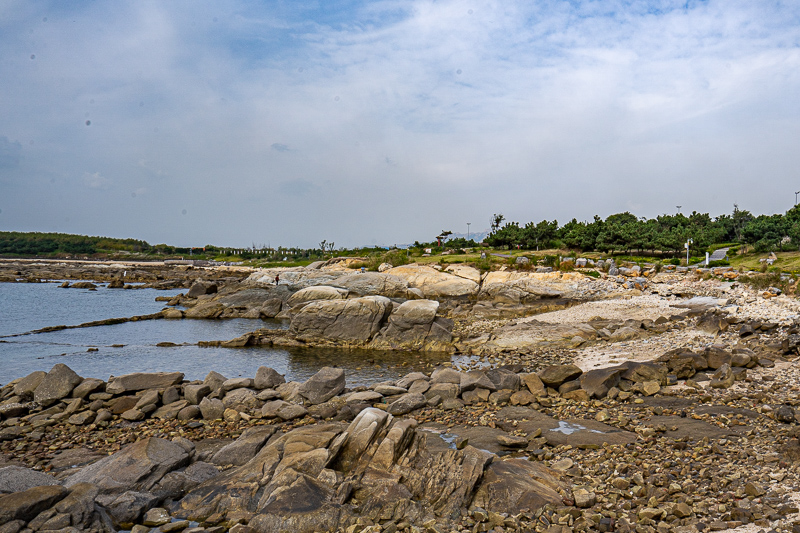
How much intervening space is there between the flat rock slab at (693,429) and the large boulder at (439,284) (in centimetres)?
3559

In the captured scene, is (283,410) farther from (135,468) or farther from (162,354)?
(162,354)

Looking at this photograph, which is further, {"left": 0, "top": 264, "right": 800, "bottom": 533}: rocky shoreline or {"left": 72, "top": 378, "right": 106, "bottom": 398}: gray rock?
{"left": 72, "top": 378, "right": 106, "bottom": 398}: gray rock

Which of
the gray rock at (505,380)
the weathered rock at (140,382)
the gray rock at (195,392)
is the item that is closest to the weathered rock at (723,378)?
the gray rock at (505,380)

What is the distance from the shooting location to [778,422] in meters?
11.5

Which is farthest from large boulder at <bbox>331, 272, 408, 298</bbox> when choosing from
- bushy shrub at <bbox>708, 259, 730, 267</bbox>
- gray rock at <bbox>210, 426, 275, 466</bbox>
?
gray rock at <bbox>210, 426, 275, 466</bbox>

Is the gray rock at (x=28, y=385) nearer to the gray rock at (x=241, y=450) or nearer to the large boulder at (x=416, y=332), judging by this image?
the gray rock at (x=241, y=450)

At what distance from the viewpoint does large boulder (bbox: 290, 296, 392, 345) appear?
29797mm

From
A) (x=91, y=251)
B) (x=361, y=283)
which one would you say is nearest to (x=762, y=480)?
(x=361, y=283)

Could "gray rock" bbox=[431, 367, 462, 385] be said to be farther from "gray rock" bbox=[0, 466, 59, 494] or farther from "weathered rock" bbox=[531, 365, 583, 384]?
"gray rock" bbox=[0, 466, 59, 494]

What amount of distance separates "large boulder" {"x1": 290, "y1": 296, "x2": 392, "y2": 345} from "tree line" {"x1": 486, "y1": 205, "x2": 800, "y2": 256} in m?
46.5

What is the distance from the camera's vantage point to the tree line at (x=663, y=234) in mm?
53844

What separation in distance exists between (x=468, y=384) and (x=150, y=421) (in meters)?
10.7

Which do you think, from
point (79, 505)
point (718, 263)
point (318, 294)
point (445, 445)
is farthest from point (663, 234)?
point (79, 505)

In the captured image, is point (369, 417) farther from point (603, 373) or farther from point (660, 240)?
point (660, 240)
